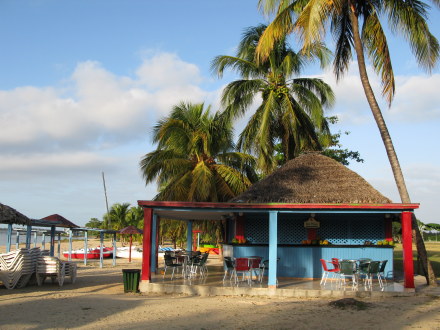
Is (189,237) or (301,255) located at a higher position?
(189,237)

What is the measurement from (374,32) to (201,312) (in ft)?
38.6

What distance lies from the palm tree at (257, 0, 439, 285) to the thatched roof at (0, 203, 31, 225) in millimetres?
9162

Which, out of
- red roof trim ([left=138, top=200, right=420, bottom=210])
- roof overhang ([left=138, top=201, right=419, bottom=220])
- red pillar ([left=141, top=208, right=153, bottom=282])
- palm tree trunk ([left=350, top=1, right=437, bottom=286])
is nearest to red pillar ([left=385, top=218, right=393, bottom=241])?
palm tree trunk ([left=350, top=1, right=437, bottom=286])

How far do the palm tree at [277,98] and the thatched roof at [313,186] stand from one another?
3755mm

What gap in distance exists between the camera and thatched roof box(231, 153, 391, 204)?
586 inches

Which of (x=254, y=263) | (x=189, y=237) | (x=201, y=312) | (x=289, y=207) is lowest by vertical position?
(x=201, y=312)

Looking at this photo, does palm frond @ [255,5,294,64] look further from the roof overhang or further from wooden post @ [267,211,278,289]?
wooden post @ [267,211,278,289]

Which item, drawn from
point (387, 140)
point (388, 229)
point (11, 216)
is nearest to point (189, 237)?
point (11, 216)

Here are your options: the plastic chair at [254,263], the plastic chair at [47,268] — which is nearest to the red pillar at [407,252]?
the plastic chair at [254,263]

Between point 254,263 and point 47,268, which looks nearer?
point 254,263

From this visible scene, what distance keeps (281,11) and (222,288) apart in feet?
32.7

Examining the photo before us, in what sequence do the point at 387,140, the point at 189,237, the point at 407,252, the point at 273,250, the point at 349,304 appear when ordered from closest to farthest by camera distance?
the point at 349,304 → the point at 407,252 → the point at 273,250 → the point at 387,140 → the point at 189,237

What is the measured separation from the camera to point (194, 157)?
24.1 metres

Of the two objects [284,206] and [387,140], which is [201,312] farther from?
[387,140]
